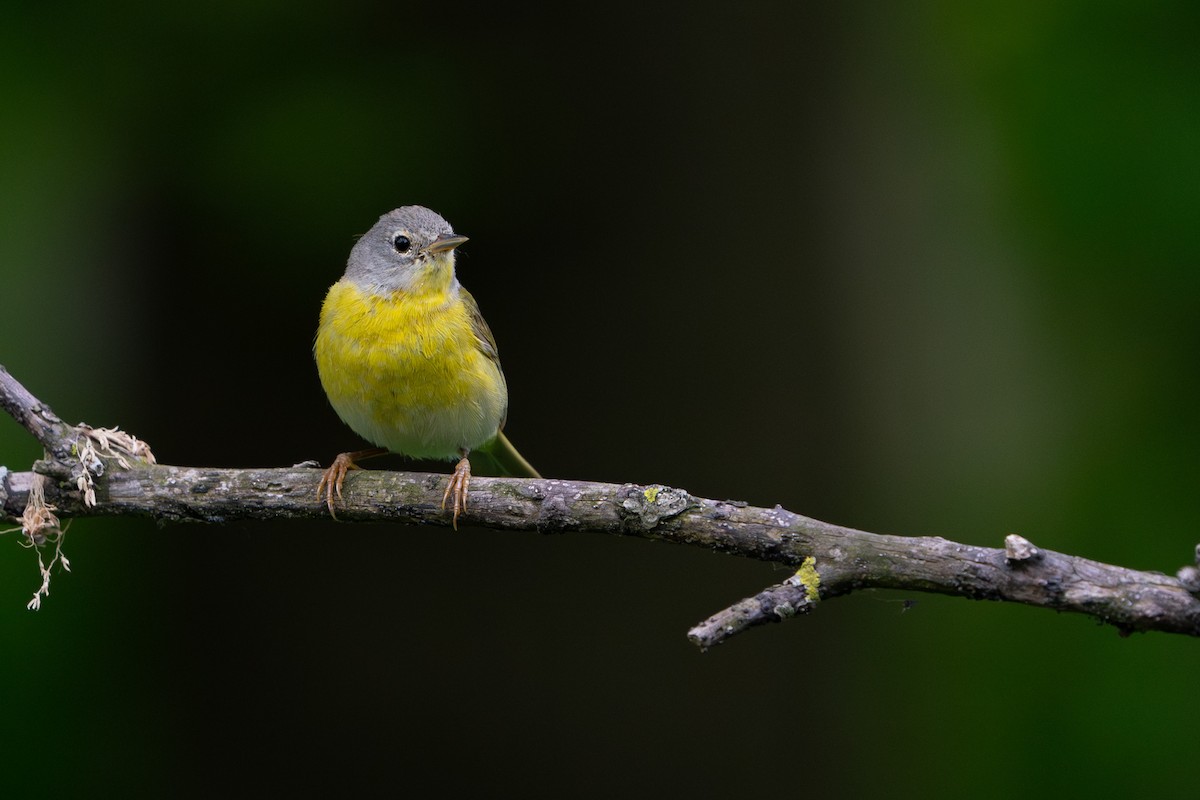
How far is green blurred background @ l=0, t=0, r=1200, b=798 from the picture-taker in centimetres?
534

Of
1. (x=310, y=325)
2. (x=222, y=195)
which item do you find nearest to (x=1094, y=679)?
(x=310, y=325)

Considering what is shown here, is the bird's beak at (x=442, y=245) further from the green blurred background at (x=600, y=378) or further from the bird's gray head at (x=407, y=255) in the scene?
the green blurred background at (x=600, y=378)

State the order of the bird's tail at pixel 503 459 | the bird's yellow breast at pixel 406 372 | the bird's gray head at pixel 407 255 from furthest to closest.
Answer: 1. the bird's tail at pixel 503 459
2. the bird's gray head at pixel 407 255
3. the bird's yellow breast at pixel 406 372

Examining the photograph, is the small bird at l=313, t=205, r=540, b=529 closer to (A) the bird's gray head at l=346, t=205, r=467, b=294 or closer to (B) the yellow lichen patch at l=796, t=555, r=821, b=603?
(A) the bird's gray head at l=346, t=205, r=467, b=294

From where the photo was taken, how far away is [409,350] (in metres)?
4.23

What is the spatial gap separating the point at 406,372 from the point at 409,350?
87 mm

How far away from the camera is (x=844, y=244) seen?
6.00m

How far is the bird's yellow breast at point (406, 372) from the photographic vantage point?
4207 millimetres

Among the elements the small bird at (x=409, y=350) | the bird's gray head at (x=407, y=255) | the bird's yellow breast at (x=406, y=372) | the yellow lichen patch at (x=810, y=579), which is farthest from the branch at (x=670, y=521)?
the bird's gray head at (x=407, y=255)

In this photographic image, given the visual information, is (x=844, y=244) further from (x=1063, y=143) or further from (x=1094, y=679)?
(x=1094, y=679)

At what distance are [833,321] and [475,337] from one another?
6.80 feet

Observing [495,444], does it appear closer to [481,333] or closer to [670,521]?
[481,333]

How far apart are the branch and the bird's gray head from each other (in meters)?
1.13

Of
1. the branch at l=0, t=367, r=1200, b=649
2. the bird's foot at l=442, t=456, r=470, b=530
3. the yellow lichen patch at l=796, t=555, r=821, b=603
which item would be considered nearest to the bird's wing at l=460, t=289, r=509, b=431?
the branch at l=0, t=367, r=1200, b=649
